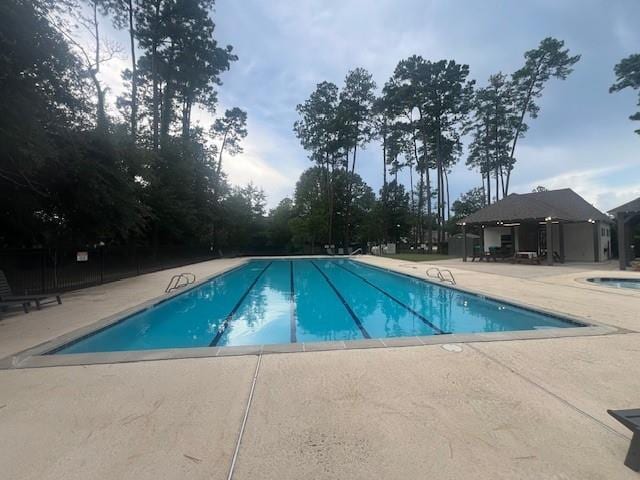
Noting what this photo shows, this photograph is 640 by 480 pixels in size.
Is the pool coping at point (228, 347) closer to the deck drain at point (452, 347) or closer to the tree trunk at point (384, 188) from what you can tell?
the deck drain at point (452, 347)

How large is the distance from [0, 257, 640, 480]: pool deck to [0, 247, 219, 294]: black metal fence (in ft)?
18.0

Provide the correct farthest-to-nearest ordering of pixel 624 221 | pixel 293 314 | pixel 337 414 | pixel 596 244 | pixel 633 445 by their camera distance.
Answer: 1. pixel 596 244
2. pixel 624 221
3. pixel 293 314
4. pixel 337 414
5. pixel 633 445

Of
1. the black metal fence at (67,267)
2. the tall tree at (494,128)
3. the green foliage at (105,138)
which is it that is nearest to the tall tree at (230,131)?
the green foliage at (105,138)

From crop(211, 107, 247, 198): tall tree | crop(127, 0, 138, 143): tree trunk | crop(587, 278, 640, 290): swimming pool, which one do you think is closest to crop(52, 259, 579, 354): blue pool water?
crop(587, 278, 640, 290): swimming pool

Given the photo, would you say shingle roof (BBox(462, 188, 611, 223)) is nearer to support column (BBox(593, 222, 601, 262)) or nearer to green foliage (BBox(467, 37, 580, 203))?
support column (BBox(593, 222, 601, 262))

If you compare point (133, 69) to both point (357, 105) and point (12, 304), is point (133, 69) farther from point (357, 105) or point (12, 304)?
point (357, 105)

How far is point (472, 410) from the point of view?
2.54 m

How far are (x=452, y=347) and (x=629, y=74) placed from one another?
2036cm

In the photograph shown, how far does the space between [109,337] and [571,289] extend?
10.4 meters

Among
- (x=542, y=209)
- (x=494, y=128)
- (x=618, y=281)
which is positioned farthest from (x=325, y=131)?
(x=618, y=281)

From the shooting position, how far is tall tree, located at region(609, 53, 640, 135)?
1600cm

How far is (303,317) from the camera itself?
7.44 m

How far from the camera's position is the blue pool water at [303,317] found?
Answer: 5.64m

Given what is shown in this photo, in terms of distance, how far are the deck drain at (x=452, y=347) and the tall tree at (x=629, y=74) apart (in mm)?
19535
